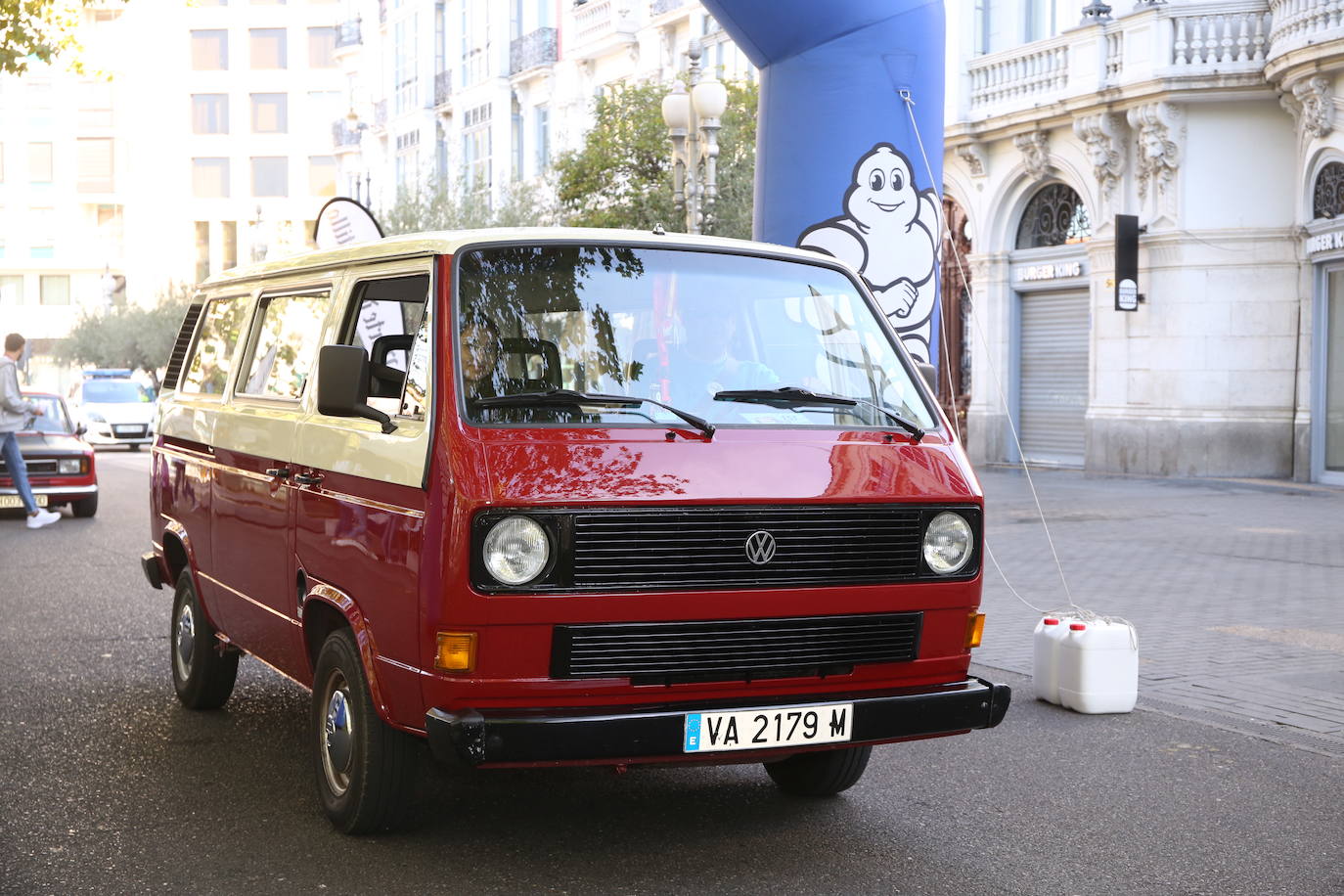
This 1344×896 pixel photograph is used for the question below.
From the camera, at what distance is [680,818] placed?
5.61 metres

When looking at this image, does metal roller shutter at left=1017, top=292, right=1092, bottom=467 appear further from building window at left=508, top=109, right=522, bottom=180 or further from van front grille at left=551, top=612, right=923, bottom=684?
van front grille at left=551, top=612, right=923, bottom=684

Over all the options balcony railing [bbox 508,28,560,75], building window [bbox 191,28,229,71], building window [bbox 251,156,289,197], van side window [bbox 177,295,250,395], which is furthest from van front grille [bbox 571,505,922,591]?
building window [bbox 191,28,229,71]

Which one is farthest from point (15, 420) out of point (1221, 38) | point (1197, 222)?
point (1221, 38)

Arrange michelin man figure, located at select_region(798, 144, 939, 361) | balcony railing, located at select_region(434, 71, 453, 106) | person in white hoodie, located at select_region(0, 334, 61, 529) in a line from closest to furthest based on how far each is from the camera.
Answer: michelin man figure, located at select_region(798, 144, 939, 361) < person in white hoodie, located at select_region(0, 334, 61, 529) < balcony railing, located at select_region(434, 71, 453, 106)

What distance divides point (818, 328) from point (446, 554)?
5.49 ft

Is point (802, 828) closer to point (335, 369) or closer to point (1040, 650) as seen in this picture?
point (335, 369)

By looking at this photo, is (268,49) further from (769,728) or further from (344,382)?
(769,728)

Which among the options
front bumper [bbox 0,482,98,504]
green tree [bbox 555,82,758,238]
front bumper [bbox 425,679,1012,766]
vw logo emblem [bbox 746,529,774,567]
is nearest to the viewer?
front bumper [bbox 425,679,1012,766]

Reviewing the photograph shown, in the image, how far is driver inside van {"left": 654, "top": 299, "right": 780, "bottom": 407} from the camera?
5.28 metres

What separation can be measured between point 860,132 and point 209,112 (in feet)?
272

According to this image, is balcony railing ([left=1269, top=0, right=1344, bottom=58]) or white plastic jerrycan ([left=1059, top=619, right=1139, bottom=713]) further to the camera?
balcony railing ([left=1269, top=0, right=1344, bottom=58])

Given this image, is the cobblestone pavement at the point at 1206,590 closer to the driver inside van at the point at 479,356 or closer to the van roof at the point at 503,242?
the van roof at the point at 503,242

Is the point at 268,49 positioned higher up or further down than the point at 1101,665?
higher up

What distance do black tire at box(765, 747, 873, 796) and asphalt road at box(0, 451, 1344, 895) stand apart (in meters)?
0.06
